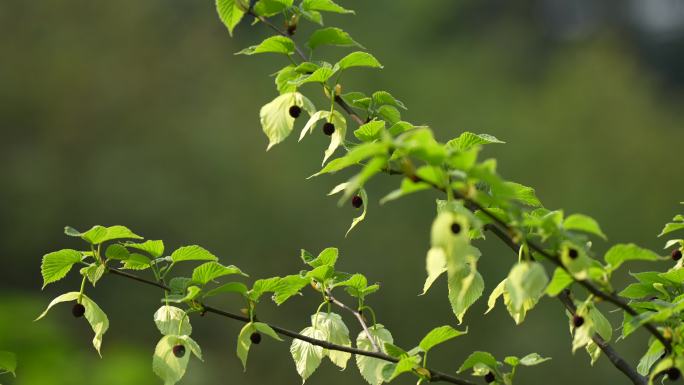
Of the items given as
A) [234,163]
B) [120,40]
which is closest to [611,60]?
[234,163]

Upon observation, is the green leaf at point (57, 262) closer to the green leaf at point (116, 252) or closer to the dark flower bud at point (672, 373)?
the green leaf at point (116, 252)

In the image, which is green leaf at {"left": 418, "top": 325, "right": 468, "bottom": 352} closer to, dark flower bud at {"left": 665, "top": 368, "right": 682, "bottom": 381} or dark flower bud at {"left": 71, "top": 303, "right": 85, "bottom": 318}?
dark flower bud at {"left": 665, "top": 368, "right": 682, "bottom": 381}

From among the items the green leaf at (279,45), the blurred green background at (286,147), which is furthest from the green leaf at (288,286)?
the blurred green background at (286,147)

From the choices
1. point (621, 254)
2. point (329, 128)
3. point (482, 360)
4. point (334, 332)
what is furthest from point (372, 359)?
point (621, 254)

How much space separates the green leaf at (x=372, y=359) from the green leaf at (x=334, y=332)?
0.02m

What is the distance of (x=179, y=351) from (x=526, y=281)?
1.37ft

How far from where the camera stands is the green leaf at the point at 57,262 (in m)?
1.23

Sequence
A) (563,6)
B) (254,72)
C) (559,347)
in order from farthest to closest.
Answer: (563,6), (254,72), (559,347)

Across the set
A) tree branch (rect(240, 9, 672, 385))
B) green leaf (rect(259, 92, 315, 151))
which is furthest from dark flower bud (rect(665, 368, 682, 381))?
green leaf (rect(259, 92, 315, 151))

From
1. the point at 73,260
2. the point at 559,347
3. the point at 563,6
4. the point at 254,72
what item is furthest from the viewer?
the point at 563,6

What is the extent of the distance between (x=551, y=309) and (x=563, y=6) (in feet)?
23.7

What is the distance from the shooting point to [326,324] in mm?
1316

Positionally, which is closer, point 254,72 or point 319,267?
point 319,267

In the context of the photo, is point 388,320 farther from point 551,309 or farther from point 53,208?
point 53,208
